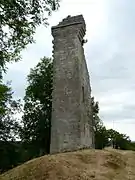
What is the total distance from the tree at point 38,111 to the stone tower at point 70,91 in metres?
8.61

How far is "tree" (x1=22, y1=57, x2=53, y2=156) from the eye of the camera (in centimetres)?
2984

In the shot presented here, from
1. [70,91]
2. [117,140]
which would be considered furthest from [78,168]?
[117,140]

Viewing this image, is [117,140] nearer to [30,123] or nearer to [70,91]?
[30,123]

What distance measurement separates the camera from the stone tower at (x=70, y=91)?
62.5 ft

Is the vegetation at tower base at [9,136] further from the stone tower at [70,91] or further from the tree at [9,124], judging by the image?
the stone tower at [70,91]

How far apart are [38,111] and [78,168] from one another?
66.7ft

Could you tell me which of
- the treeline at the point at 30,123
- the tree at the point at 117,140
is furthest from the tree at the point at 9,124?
the tree at the point at 117,140

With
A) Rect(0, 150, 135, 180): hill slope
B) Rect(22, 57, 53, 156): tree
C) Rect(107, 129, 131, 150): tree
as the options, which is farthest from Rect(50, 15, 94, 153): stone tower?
Rect(107, 129, 131, 150): tree

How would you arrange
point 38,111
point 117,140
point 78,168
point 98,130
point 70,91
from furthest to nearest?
point 117,140 < point 98,130 < point 38,111 < point 70,91 < point 78,168

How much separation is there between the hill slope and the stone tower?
5.80m

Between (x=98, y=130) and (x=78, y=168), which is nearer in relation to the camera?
(x=78, y=168)

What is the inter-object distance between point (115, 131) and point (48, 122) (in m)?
14.6

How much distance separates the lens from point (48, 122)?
29.8 metres

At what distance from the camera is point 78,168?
37.6ft
